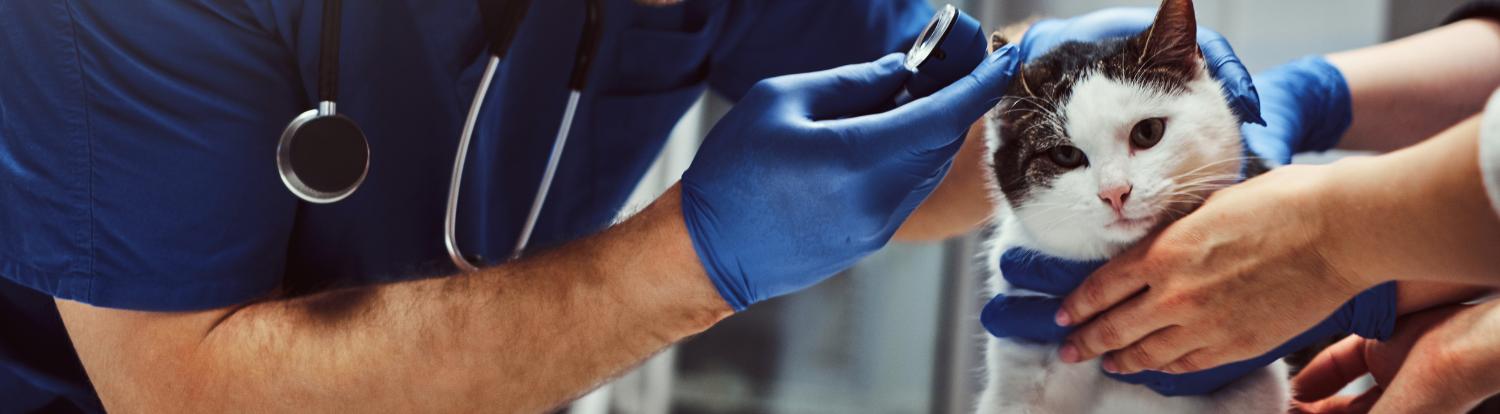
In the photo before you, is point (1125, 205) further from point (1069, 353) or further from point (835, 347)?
point (835, 347)

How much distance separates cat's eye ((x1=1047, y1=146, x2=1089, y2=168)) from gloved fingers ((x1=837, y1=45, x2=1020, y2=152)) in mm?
73

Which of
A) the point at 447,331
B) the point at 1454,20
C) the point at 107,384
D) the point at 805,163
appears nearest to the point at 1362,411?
the point at 1454,20

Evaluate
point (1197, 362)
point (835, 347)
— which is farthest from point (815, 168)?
point (835, 347)

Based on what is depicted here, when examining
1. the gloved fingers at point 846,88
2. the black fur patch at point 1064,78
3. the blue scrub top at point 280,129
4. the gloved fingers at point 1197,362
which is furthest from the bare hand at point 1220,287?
the blue scrub top at point 280,129

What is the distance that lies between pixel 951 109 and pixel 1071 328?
0.20 meters

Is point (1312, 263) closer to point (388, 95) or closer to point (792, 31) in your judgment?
point (792, 31)

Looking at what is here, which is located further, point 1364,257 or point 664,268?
point 664,268

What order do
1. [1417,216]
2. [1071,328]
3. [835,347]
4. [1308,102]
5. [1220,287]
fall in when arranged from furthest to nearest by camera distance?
[835,347] < [1308,102] < [1071,328] < [1220,287] < [1417,216]

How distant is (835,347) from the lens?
79.6 inches

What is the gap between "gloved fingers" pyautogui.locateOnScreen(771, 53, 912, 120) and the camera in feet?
2.57

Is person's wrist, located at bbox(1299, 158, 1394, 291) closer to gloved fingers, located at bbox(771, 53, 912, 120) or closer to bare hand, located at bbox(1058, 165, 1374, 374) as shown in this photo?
bare hand, located at bbox(1058, 165, 1374, 374)

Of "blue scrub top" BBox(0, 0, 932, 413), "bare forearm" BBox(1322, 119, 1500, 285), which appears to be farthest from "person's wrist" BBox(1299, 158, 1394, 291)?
"blue scrub top" BBox(0, 0, 932, 413)

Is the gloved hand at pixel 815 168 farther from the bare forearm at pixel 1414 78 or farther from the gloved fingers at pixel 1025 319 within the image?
the bare forearm at pixel 1414 78

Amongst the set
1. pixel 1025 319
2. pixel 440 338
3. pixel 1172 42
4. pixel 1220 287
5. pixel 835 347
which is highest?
pixel 1172 42
